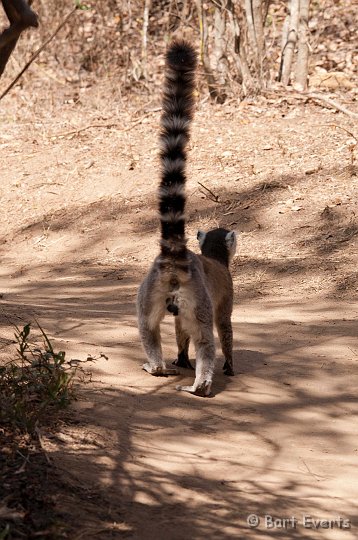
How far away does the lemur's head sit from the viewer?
24.8 feet

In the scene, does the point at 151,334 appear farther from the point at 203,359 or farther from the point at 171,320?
the point at 171,320

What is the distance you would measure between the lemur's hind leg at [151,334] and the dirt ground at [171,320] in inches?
6.2

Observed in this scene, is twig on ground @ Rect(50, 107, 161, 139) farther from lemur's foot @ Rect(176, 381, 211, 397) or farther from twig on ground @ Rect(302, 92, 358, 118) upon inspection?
lemur's foot @ Rect(176, 381, 211, 397)

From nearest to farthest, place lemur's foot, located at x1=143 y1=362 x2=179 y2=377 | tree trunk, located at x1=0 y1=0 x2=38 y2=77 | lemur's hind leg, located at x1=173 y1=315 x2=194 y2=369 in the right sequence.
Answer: tree trunk, located at x1=0 y1=0 x2=38 y2=77 < lemur's foot, located at x1=143 y1=362 x2=179 y2=377 < lemur's hind leg, located at x1=173 y1=315 x2=194 y2=369

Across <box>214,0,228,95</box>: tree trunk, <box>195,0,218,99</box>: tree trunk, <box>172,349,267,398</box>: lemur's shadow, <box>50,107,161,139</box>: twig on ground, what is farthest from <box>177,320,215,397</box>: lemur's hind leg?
<box>214,0,228,95</box>: tree trunk

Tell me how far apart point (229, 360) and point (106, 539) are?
3.33 metres

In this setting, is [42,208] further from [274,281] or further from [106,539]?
[106,539]

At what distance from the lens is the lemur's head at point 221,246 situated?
756 centimetres

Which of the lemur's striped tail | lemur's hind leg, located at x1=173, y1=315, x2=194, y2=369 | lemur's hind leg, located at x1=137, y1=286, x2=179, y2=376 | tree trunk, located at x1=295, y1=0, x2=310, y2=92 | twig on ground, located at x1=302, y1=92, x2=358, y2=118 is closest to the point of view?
the lemur's striped tail

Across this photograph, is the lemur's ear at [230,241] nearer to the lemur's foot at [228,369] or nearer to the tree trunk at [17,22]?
the lemur's foot at [228,369]

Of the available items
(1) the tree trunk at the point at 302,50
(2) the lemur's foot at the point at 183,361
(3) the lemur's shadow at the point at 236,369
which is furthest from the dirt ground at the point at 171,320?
(1) the tree trunk at the point at 302,50

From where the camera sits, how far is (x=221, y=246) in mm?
7617

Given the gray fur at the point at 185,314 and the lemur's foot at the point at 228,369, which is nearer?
the gray fur at the point at 185,314

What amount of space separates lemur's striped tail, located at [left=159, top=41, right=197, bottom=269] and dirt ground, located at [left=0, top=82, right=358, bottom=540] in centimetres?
109
